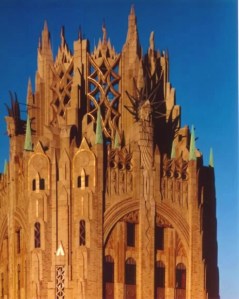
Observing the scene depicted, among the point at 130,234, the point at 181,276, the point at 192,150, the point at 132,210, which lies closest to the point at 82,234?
the point at 130,234

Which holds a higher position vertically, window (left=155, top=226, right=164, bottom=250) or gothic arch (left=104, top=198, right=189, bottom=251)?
gothic arch (left=104, top=198, right=189, bottom=251)

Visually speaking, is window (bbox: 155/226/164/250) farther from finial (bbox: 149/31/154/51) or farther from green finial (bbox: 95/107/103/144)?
finial (bbox: 149/31/154/51)

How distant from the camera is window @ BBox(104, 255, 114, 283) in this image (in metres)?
33.5

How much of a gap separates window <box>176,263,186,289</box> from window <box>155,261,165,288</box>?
49cm

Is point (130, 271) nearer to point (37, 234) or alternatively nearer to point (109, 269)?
point (109, 269)

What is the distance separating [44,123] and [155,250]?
5.54 m

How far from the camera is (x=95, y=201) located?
3353 centimetres

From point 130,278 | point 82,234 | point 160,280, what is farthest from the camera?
point 160,280

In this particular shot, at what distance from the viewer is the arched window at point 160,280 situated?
34094mm

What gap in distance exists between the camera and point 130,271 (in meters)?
33.9

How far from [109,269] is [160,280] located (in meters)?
1.67

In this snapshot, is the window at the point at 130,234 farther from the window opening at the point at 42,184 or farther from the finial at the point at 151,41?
the finial at the point at 151,41

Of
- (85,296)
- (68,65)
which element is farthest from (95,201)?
(68,65)

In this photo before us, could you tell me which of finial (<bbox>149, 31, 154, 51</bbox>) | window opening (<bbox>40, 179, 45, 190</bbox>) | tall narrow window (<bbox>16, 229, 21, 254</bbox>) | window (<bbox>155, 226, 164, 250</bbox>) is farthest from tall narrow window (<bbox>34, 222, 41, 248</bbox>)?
finial (<bbox>149, 31, 154, 51</bbox>)
